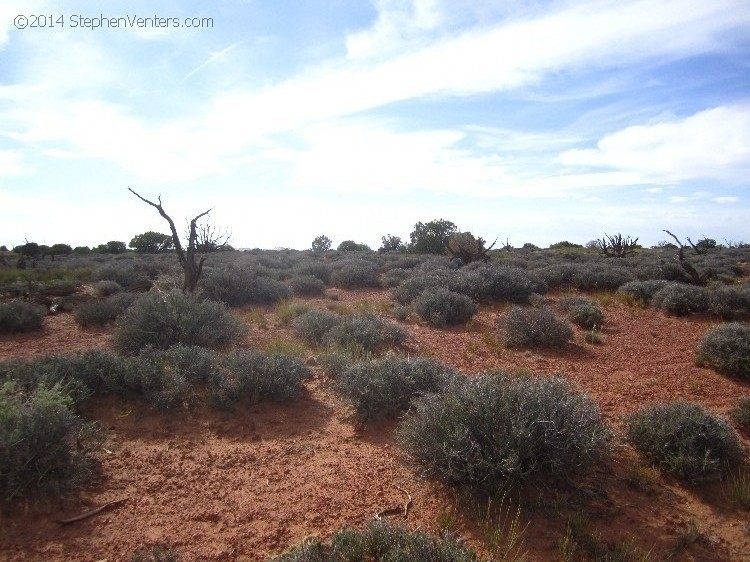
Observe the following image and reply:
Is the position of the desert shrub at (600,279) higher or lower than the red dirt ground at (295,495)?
higher

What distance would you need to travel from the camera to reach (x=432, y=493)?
411 centimetres

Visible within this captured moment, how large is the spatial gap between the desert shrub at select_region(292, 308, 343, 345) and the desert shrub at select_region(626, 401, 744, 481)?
542cm

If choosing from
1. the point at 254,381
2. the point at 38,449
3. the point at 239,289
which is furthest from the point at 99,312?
the point at 38,449

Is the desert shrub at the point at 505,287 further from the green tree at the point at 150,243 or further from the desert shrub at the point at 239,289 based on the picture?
the green tree at the point at 150,243

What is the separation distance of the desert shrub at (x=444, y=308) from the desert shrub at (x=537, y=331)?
176 cm

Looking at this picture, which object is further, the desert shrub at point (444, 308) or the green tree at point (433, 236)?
the green tree at point (433, 236)

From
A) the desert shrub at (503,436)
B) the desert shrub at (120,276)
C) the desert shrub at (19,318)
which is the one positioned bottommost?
the desert shrub at (503,436)

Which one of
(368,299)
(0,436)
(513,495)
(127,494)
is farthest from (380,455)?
(368,299)

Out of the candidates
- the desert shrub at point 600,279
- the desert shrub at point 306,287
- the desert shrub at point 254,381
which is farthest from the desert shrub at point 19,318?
the desert shrub at point 600,279

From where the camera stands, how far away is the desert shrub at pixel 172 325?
790 cm

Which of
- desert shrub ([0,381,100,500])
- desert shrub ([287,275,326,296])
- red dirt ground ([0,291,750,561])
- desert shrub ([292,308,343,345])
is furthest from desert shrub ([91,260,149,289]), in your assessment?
desert shrub ([0,381,100,500])

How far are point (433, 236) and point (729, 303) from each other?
2078 cm

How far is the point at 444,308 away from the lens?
10.9 meters

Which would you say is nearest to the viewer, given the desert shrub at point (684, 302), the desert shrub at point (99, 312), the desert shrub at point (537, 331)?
the desert shrub at point (537, 331)
